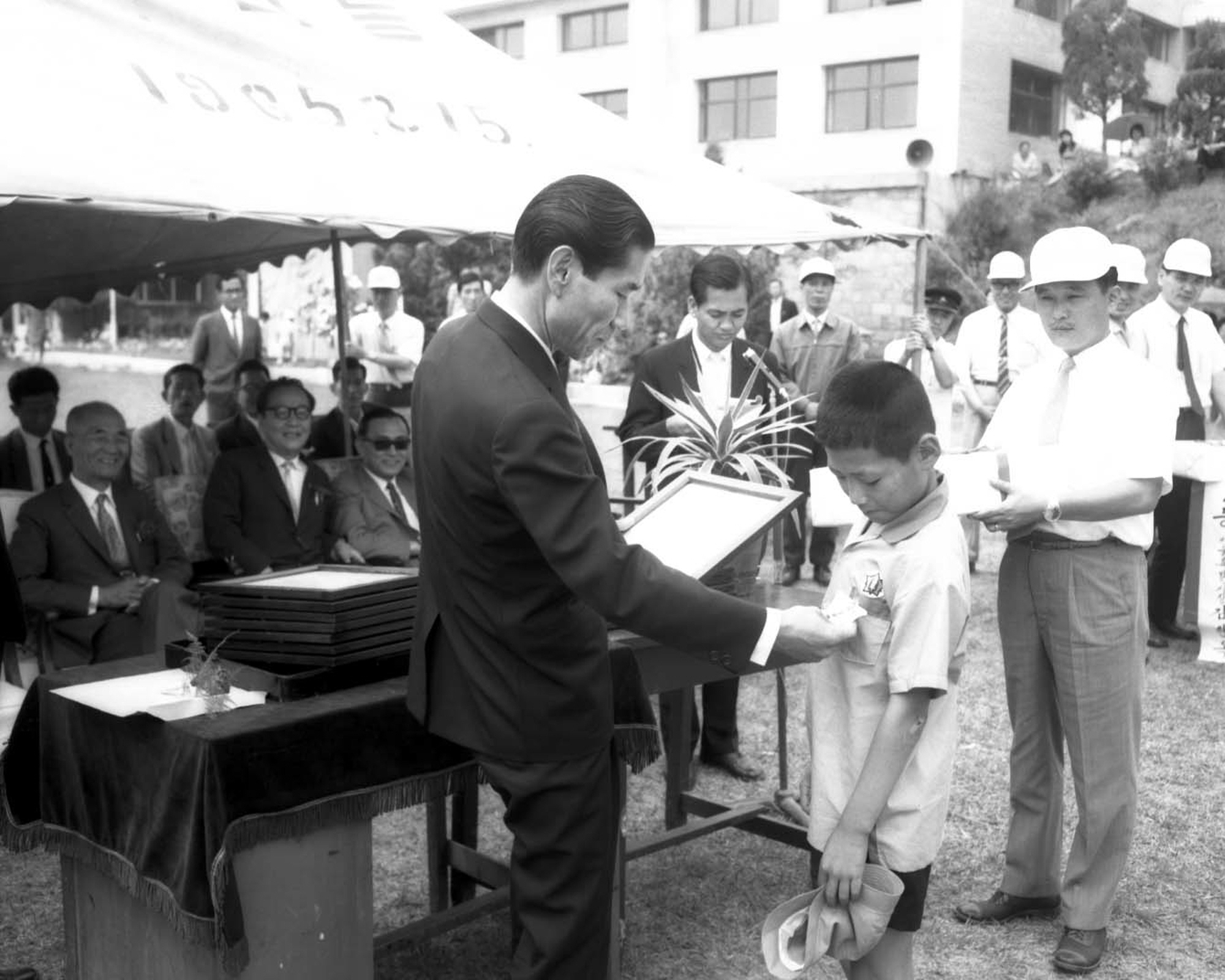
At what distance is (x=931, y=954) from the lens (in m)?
3.34

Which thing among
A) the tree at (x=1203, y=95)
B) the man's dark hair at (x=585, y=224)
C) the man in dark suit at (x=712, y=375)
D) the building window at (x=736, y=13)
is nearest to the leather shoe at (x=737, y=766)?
the man in dark suit at (x=712, y=375)

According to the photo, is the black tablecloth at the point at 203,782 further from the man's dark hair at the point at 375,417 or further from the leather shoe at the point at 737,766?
the man's dark hair at the point at 375,417

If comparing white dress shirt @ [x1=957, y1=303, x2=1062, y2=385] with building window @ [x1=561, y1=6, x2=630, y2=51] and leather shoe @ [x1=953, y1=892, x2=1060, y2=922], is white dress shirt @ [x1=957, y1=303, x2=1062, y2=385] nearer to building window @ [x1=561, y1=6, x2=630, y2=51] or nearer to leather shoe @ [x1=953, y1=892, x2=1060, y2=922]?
leather shoe @ [x1=953, y1=892, x2=1060, y2=922]

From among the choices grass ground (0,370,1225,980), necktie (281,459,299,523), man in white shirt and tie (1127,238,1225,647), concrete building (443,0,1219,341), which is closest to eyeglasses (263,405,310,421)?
necktie (281,459,299,523)

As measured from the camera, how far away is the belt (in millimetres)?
3119

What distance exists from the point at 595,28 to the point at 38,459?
115 feet

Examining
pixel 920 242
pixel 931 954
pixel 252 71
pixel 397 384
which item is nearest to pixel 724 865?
pixel 931 954

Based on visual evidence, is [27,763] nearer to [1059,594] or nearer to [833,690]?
[833,690]

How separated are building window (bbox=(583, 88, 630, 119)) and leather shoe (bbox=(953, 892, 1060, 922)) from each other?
35922 mm

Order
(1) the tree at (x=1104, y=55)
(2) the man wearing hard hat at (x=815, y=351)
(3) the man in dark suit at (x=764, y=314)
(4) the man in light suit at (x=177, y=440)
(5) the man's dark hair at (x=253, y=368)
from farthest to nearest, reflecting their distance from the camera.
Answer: (1) the tree at (x=1104, y=55)
(3) the man in dark suit at (x=764, y=314)
(2) the man wearing hard hat at (x=815, y=351)
(5) the man's dark hair at (x=253, y=368)
(4) the man in light suit at (x=177, y=440)

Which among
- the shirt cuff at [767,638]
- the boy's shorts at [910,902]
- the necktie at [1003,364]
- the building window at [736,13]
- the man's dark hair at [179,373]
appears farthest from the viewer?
the building window at [736,13]

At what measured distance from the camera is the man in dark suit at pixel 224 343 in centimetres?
884

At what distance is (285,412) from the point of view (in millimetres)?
5438

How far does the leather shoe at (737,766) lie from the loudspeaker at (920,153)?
23764 millimetres
